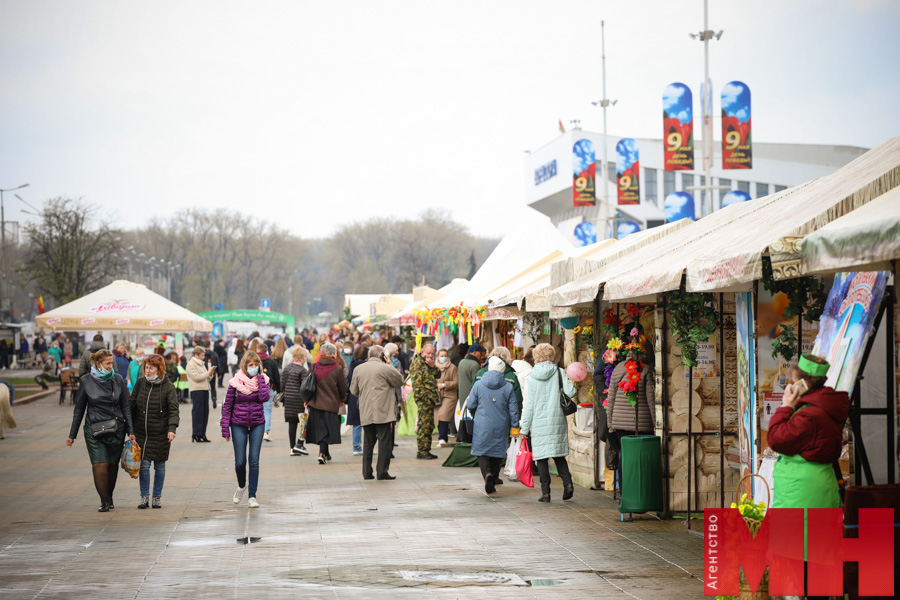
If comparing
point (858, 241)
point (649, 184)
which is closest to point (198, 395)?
point (858, 241)

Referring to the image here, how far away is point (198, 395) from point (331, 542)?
33.8 feet

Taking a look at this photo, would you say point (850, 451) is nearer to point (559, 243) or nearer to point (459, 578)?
point (459, 578)

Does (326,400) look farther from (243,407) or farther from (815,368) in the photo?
(815,368)

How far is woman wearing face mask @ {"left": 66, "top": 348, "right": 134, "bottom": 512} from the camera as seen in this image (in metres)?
10.2

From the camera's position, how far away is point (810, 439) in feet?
18.2

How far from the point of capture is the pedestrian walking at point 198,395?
59.7 feet

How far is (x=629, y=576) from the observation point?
7.19 meters

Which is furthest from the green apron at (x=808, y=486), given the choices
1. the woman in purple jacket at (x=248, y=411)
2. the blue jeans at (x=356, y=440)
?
the blue jeans at (x=356, y=440)

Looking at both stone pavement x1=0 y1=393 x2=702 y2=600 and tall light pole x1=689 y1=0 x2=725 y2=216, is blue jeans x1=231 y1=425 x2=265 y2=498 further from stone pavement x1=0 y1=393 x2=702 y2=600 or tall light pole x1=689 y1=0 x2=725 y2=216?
tall light pole x1=689 y1=0 x2=725 y2=216

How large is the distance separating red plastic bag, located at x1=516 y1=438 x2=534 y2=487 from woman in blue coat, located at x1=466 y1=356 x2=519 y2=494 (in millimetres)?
→ 325

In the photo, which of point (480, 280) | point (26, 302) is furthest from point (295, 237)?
point (480, 280)

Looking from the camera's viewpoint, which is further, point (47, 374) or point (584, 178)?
point (584, 178)

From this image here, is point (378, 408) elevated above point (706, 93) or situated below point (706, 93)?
below

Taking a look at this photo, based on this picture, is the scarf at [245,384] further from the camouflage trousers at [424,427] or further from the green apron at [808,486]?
the green apron at [808,486]
